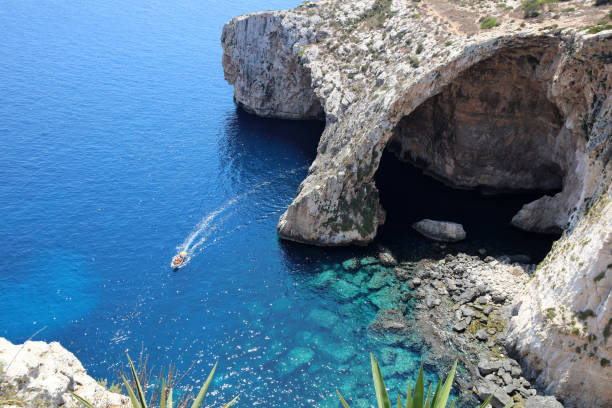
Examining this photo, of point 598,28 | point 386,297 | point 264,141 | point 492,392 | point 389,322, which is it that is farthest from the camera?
point 264,141

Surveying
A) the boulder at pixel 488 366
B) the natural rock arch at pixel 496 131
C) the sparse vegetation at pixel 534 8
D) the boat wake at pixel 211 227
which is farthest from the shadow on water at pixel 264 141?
the boulder at pixel 488 366

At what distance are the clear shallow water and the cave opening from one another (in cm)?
661

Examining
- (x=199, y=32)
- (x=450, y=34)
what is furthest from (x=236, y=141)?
(x=199, y=32)

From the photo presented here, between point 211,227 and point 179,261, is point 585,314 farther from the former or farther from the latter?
point 211,227

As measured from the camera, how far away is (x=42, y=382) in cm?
1747

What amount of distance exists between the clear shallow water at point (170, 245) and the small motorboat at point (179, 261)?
30.1 inches

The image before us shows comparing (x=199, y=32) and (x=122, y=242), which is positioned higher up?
(x=199, y=32)

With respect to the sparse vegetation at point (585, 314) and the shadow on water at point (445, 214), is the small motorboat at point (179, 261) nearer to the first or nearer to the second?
the shadow on water at point (445, 214)

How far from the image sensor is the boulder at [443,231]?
145 ft

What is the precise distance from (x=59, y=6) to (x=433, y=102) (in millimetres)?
117757

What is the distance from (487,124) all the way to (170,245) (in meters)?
35.8

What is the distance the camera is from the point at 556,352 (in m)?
28.0

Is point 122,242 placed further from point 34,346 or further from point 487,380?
point 487,380

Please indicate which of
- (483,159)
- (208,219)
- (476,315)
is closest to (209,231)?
(208,219)
